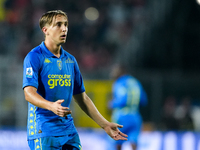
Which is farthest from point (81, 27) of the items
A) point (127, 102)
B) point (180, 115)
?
point (127, 102)

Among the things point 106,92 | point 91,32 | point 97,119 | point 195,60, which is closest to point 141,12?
point 91,32

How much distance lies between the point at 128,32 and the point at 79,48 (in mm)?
1923

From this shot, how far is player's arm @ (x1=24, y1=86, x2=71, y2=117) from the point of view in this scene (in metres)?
3.10

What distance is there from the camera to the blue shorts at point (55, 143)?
3.73 metres

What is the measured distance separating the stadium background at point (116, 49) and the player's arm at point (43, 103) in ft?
22.2

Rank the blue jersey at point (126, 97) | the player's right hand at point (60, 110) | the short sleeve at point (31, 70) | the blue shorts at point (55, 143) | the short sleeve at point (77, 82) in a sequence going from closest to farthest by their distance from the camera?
the player's right hand at point (60, 110), the short sleeve at point (31, 70), the blue shorts at point (55, 143), the short sleeve at point (77, 82), the blue jersey at point (126, 97)

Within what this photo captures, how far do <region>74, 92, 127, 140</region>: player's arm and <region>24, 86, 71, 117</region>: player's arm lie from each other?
74 cm

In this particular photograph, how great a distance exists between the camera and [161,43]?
12781 mm

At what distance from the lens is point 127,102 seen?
27.1 ft

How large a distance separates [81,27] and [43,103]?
36.0 ft

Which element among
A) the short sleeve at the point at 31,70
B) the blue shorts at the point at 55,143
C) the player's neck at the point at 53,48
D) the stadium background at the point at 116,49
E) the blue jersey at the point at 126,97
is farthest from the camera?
the stadium background at the point at 116,49

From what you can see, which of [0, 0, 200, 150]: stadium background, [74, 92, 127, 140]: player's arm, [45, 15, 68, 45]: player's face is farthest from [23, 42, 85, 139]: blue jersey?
[0, 0, 200, 150]: stadium background

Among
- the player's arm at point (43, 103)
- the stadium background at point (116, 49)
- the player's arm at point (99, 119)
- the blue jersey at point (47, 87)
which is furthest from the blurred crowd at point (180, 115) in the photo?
the player's arm at point (43, 103)

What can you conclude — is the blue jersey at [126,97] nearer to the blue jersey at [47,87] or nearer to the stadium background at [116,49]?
the stadium background at [116,49]
